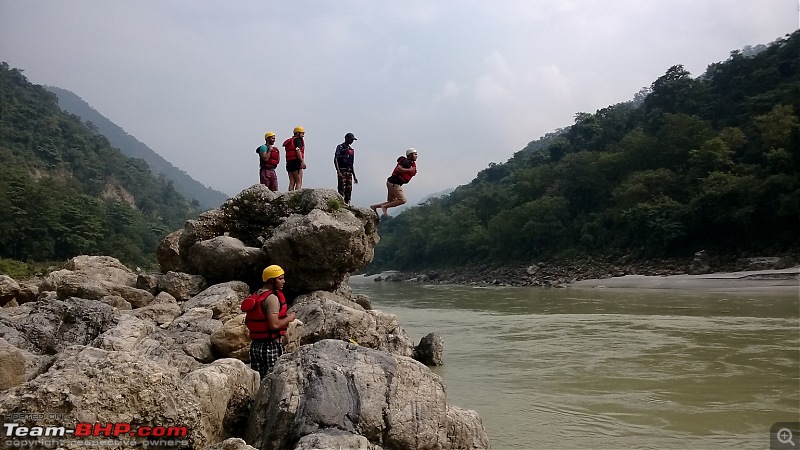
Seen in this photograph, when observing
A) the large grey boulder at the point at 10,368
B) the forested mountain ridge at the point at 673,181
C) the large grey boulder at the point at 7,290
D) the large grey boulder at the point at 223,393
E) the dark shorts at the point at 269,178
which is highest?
the forested mountain ridge at the point at 673,181

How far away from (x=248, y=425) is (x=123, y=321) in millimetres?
3172

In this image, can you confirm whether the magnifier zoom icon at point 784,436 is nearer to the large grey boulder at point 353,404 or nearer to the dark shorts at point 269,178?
the large grey boulder at point 353,404

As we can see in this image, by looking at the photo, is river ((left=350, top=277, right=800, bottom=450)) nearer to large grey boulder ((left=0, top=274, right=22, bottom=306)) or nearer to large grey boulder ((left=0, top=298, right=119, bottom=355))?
large grey boulder ((left=0, top=298, right=119, bottom=355))

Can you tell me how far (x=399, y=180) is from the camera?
1199 cm

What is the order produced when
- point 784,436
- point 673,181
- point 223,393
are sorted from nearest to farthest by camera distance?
point 223,393 < point 784,436 < point 673,181

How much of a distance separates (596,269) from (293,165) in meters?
33.7

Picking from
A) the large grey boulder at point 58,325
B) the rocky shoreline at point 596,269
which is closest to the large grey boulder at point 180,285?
the large grey boulder at point 58,325

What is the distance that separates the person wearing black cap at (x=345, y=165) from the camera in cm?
1231

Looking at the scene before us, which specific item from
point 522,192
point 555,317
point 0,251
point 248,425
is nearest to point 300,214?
point 248,425

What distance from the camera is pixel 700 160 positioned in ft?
127

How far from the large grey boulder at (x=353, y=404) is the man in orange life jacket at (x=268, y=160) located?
8210mm

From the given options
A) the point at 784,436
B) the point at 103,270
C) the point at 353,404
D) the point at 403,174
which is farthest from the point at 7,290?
the point at 784,436

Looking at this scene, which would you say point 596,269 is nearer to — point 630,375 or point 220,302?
point 630,375

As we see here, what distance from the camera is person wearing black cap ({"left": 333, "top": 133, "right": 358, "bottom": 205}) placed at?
12312 mm
